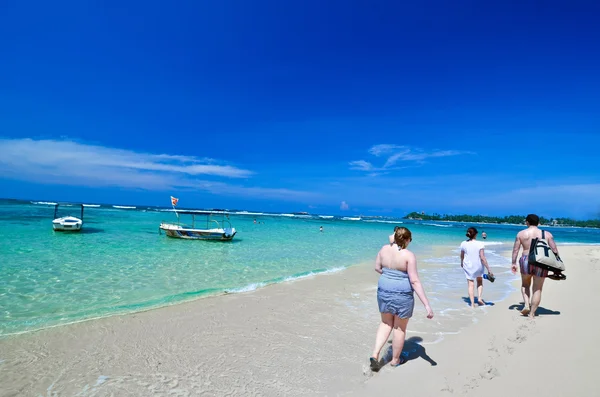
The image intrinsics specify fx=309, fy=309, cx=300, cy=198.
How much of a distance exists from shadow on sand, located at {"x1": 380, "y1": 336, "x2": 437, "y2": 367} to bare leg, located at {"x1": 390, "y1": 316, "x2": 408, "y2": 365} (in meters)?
0.25

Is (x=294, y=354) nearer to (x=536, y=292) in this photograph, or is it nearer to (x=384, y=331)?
(x=384, y=331)

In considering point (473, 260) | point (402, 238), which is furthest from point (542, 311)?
point (402, 238)

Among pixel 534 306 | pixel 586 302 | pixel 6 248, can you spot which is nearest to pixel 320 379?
pixel 534 306

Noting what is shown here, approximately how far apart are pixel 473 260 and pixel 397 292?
15.1ft

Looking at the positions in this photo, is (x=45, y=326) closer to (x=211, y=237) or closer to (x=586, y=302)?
(x=586, y=302)

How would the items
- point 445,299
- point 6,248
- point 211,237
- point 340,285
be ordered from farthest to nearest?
point 211,237 < point 6,248 < point 340,285 < point 445,299

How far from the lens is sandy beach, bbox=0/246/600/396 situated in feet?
12.5

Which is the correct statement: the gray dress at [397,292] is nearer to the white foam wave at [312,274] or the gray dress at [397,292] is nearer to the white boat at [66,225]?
the white foam wave at [312,274]

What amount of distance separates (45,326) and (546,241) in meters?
10.0

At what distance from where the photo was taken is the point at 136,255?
50.8 ft

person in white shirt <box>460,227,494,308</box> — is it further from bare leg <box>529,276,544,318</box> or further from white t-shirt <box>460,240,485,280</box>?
bare leg <box>529,276,544,318</box>

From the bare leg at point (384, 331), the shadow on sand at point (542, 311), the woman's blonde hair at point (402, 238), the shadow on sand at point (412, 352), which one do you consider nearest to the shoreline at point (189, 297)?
the shadow on sand at point (412, 352)

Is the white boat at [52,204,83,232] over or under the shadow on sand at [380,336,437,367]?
over

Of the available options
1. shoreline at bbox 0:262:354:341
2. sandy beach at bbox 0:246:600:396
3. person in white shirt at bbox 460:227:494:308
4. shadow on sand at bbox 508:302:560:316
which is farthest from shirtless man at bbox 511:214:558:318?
shoreline at bbox 0:262:354:341
